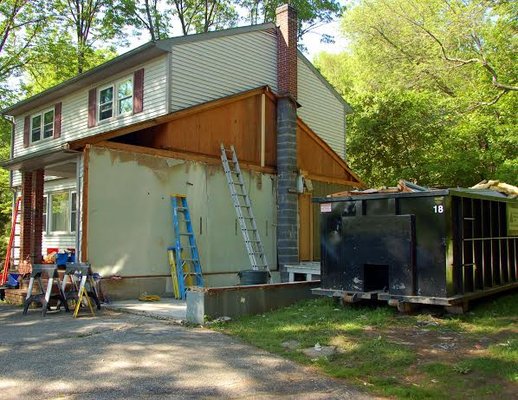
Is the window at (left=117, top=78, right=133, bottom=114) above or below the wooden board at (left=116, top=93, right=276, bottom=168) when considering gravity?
above

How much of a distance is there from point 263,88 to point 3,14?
654 inches

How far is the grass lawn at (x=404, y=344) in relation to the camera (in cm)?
530

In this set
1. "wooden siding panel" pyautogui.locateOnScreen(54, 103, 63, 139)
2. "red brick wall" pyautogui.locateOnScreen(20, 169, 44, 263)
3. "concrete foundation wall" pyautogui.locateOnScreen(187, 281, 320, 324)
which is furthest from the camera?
"wooden siding panel" pyautogui.locateOnScreen(54, 103, 63, 139)

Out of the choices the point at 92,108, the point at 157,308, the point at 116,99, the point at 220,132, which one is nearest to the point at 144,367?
the point at 157,308

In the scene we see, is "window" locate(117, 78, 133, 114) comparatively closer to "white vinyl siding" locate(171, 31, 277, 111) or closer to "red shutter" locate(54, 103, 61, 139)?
"white vinyl siding" locate(171, 31, 277, 111)

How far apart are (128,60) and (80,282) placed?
7.88 meters

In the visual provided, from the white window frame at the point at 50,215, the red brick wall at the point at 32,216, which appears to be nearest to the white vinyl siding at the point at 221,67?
the red brick wall at the point at 32,216

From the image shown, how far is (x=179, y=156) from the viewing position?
13023mm

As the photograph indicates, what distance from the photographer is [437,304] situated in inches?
306

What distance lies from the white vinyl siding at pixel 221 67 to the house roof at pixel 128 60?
0.17 m

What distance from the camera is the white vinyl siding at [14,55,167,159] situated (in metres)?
14.9

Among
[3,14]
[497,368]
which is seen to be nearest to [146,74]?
[497,368]

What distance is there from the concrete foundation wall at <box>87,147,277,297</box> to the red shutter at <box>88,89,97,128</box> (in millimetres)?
5809

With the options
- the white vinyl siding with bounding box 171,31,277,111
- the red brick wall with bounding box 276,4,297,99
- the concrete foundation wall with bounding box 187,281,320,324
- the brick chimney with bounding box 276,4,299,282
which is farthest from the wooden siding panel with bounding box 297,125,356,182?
the concrete foundation wall with bounding box 187,281,320,324
